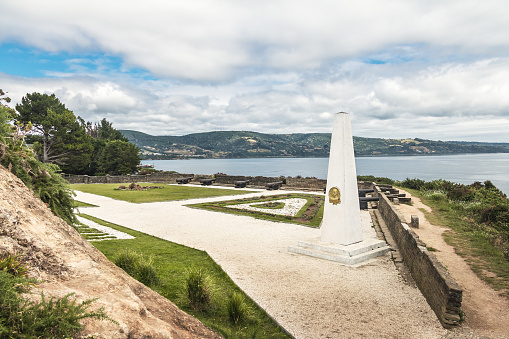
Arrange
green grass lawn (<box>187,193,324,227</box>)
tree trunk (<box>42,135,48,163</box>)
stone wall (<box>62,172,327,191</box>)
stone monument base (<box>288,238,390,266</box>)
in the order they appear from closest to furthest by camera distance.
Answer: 1. stone monument base (<box>288,238,390,266</box>)
2. green grass lawn (<box>187,193,324,227</box>)
3. stone wall (<box>62,172,327,191</box>)
4. tree trunk (<box>42,135,48,163</box>)

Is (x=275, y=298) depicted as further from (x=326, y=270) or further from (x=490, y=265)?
(x=490, y=265)

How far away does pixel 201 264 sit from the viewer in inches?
344

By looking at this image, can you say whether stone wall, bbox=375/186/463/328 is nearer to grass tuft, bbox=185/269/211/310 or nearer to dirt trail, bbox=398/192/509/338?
dirt trail, bbox=398/192/509/338

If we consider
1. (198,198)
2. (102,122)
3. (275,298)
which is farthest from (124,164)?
(275,298)

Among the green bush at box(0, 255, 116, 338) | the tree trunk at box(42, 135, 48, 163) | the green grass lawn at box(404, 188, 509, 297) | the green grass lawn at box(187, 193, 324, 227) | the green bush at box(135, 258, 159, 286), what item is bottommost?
the green grass lawn at box(404, 188, 509, 297)

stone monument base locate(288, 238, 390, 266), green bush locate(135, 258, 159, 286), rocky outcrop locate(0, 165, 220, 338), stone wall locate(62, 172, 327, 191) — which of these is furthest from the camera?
stone wall locate(62, 172, 327, 191)

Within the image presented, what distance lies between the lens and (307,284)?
7512 mm

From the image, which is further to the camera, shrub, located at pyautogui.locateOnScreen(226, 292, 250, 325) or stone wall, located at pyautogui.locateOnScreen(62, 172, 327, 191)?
stone wall, located at pyautogui.locateOnScreen(62, 172, 327, 191)

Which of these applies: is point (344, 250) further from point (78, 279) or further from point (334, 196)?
point (78, 279)

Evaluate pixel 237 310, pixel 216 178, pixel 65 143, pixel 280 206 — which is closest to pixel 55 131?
pixel 65 143

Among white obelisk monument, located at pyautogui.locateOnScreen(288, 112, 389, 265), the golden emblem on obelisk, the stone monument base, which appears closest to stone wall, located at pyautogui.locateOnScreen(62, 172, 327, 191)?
the stone monument base

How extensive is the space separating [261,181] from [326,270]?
863 inches

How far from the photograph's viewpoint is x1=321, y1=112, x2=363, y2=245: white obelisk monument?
9.41m

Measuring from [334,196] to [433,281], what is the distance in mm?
3766
